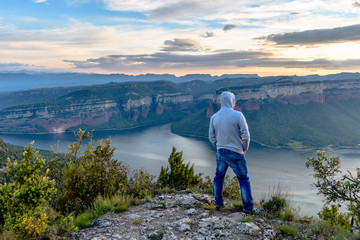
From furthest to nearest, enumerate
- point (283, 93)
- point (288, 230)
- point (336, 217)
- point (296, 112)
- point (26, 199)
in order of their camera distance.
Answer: point (283, 93)
point (296, 112)
point (336, 217)
point (288, 230)
point (26, 199)

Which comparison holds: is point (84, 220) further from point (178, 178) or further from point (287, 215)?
point (178, 178)

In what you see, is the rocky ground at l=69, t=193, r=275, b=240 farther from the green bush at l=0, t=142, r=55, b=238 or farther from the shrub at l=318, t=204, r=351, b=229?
the shrub at l=318, t=204, r=351, b=229

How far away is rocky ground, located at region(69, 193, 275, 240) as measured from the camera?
4.86 meters

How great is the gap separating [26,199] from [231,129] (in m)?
4.89

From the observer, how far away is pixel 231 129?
5.88m

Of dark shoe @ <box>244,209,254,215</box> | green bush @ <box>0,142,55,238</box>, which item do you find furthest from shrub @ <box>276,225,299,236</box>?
green bush @ <box>0,142,55,238</box>

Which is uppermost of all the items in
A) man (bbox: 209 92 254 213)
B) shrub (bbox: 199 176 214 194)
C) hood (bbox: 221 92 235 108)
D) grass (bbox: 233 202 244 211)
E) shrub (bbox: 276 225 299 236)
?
hood (bbox: 221 92 235 108)

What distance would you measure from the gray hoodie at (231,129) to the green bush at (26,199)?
419 centimetres

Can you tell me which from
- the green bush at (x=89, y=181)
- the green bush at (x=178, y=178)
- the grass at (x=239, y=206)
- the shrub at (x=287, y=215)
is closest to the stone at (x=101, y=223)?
the green bush at (x=89, y=181)

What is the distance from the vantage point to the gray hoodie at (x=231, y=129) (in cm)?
577

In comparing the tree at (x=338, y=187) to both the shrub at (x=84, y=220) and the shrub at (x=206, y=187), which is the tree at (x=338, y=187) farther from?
the shrub at (x=84, y=220)

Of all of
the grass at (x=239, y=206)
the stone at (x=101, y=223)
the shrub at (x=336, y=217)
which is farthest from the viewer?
the shrub at (x=336, y=217)

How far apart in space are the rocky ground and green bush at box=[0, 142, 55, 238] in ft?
2.83

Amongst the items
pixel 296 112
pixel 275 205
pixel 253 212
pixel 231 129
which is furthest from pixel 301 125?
pixel 231 129
